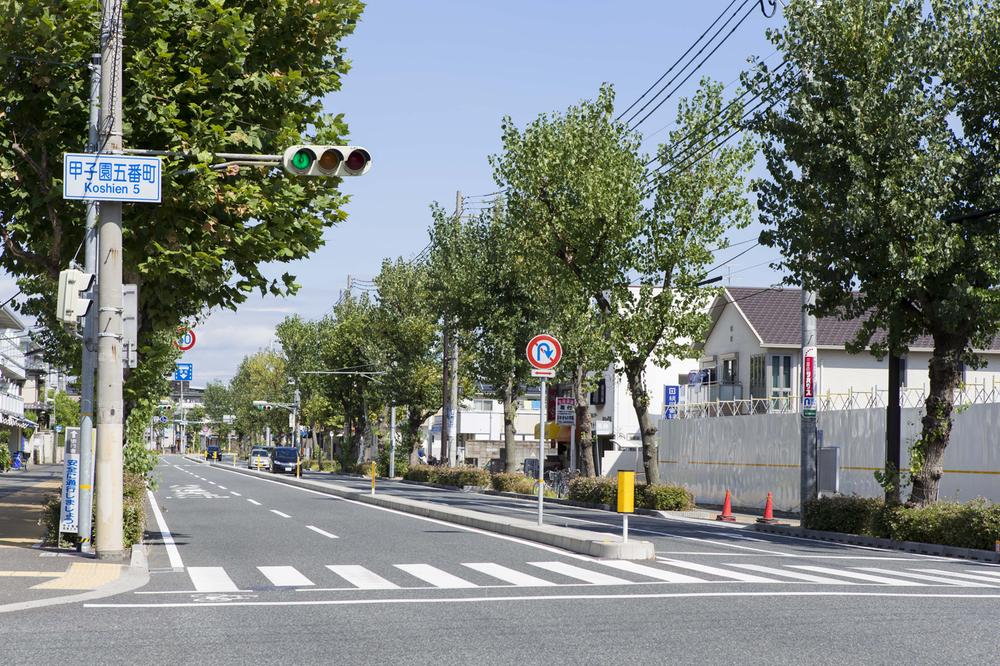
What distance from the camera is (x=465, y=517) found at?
79.6 ft

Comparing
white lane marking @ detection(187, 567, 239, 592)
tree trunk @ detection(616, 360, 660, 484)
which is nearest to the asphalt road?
white lane marking @ detection(187, 567, 239, 592)

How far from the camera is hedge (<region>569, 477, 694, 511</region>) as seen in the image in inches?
1363

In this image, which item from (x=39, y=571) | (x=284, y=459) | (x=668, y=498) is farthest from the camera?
(x=284, y=459)

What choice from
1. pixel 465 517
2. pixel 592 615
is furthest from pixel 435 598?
pixel 465 517

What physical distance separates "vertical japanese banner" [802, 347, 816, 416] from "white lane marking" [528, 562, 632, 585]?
13.5 meters

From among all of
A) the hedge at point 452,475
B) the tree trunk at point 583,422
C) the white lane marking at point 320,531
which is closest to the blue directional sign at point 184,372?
the hedge at point 452,475

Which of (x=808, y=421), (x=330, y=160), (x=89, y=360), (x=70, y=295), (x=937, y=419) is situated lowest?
(x=808, y=421)

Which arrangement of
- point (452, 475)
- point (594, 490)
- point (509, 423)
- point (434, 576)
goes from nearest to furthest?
1. point (434, 576)
2. point (594, 490)
3. point (509, 423)
4. point (452, 475)

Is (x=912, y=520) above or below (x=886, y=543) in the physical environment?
above

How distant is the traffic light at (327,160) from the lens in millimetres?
14234

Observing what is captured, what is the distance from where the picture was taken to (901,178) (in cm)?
2231

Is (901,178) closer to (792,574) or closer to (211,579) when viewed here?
(792,574)

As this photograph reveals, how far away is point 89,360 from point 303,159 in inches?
173

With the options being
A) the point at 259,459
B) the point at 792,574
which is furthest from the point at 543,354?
the point at 259,459
